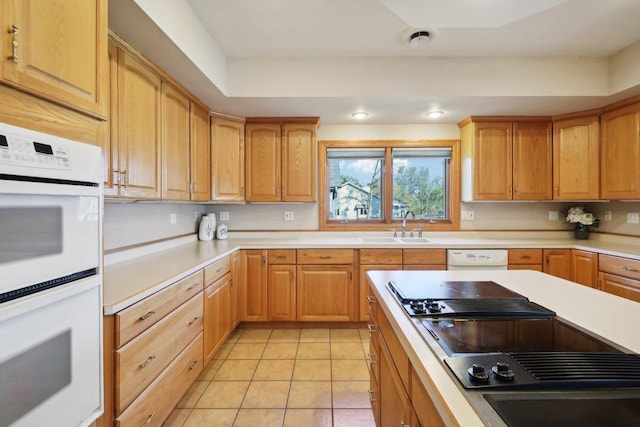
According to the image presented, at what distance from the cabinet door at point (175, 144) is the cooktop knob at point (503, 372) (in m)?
2.12

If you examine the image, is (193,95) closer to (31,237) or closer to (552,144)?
(31,237)

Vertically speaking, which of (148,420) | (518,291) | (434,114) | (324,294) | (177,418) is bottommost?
(177,418)

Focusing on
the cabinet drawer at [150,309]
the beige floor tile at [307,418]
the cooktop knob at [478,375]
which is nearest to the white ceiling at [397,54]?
the cabinet drawer at [150,309]

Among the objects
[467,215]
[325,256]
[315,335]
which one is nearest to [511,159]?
[467,215]

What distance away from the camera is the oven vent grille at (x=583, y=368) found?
590 millimetres

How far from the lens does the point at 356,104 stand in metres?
2.76

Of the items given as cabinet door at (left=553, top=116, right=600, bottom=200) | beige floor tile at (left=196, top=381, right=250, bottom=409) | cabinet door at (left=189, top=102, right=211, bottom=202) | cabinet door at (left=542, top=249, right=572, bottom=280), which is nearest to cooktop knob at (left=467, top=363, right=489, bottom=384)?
beige floor tile at (left=196, top=381, right=250, bottom=409)

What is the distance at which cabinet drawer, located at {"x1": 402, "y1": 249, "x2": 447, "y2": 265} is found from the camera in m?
2.92

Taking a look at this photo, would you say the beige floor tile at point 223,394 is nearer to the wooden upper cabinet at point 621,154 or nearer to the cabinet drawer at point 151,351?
the cabinet drawer at point 151,351

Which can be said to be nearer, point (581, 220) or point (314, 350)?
point (314, 350)

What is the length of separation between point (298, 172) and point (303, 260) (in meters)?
0.96

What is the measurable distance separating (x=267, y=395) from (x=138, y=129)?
1.93 meters

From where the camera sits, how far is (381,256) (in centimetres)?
293

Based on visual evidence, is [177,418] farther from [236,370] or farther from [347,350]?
[347,350]
